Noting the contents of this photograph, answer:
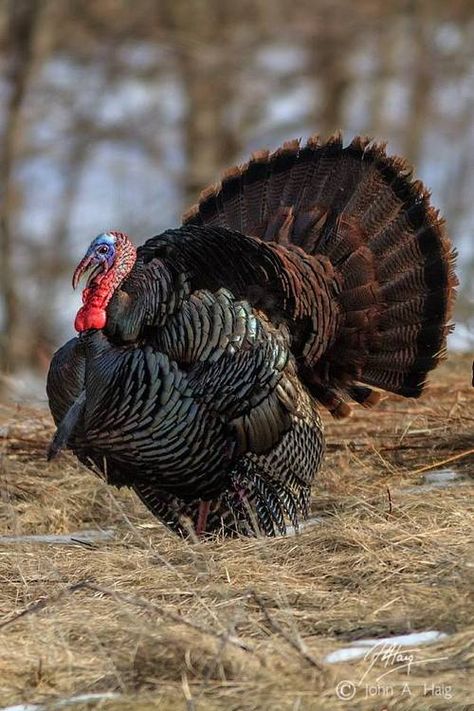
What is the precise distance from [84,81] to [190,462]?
43.9 feet

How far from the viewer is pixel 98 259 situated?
502 centimetres

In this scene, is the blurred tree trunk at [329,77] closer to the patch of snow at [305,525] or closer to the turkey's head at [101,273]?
the patch of snow at [305,525]

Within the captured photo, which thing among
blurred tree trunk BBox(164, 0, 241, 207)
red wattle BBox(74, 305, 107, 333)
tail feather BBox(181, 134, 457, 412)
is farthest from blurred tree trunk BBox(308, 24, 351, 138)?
red wattle BBox(74, 305, 107, 333)

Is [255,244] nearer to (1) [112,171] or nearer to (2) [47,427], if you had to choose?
(2) [47,427]

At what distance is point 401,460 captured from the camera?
6234 millimetres

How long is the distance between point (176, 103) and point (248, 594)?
15.6 m

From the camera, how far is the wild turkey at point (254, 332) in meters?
4.89

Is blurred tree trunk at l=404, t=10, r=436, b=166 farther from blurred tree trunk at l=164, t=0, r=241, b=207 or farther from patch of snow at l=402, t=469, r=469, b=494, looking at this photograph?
patch of snow at l=402, t=469, r=469, b=494

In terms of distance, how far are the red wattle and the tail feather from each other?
1207mm

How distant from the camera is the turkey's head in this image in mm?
4965

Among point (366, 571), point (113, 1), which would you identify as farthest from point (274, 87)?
point (366, 571)
